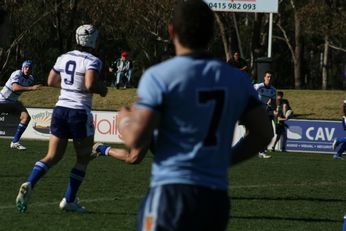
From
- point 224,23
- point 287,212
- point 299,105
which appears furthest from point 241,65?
point 224,23

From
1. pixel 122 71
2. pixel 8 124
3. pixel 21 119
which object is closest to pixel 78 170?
pixel 21 119

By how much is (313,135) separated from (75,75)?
17.1 m

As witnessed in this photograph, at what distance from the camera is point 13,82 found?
19.2 meters

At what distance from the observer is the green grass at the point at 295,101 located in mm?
Answer: 34031

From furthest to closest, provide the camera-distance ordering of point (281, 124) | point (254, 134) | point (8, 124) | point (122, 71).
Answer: point (122, 71) → point (8, 124) → point (281, 124) → point (254, 134)

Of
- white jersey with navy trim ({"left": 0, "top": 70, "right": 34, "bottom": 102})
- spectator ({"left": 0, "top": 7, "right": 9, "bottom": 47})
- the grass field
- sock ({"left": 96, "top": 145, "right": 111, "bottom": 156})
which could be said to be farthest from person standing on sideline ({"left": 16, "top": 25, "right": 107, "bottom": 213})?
white jersey with navy trim ({"left": 0, "top": 70, "right": 34, "bottom": 102})

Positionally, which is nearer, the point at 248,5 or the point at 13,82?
the point at 13,82

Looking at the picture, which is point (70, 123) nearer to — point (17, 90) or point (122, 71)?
point (17, 90)

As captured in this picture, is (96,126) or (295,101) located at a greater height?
(295,101)

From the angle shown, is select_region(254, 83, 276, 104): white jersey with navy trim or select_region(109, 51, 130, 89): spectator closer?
select_region(254, 83, 276, 104): white jersey with navy trim

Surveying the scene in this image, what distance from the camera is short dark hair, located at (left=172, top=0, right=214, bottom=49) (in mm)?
4215

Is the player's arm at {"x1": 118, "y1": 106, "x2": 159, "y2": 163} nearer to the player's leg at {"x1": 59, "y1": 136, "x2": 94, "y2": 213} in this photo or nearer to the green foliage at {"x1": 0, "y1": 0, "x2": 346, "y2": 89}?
the player's leg at {"x1": 59, "y1": 136, "x2": 94, "y2": 213}

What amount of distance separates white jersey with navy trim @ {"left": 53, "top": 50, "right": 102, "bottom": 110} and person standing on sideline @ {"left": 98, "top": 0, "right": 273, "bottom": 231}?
16.7 ft

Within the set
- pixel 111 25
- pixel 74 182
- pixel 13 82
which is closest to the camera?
pixel 74 182
